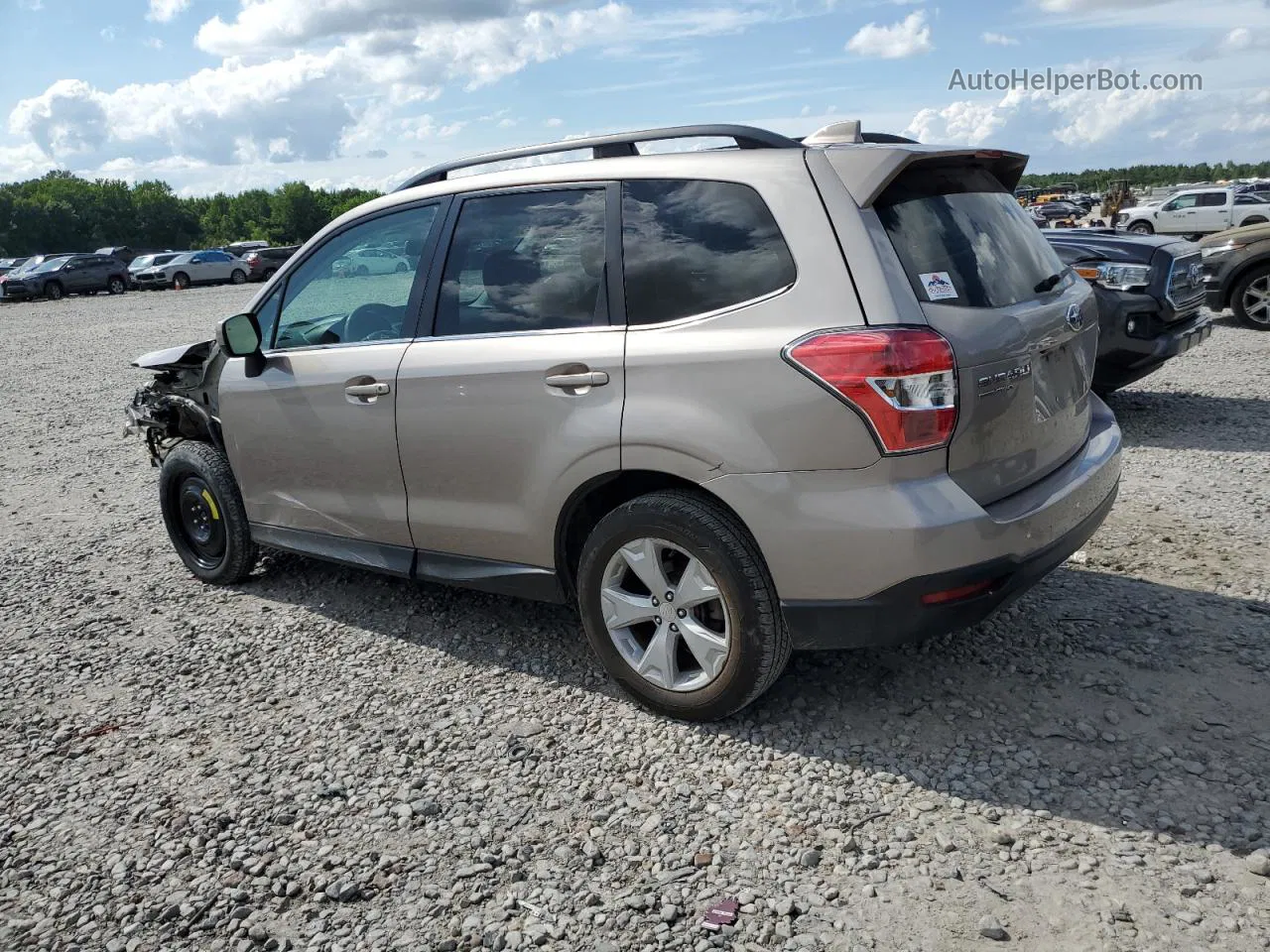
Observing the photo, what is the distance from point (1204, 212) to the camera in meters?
31.9

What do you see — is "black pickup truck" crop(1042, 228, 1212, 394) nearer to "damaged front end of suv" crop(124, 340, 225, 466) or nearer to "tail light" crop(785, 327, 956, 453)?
"tail light" crop(785, 327, 956, 453)

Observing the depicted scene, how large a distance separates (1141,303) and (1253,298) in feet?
18.5

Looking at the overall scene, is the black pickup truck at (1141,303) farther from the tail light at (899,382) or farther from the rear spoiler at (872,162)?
the tail light at (899,382)

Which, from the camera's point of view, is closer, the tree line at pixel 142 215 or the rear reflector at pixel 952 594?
the rear reflector at pixel 952 594

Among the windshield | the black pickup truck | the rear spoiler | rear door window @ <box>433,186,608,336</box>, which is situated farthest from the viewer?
the windshield

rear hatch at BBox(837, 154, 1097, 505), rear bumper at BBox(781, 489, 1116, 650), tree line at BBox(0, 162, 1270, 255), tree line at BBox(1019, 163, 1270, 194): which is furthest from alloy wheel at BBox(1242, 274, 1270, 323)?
tree line at BBox(1019, 163, 1270, 194)

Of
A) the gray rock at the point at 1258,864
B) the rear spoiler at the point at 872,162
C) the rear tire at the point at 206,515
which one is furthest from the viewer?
the rear tire at the point at 206,515

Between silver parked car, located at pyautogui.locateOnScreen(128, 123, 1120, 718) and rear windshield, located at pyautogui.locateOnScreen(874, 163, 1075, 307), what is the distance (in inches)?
0.5

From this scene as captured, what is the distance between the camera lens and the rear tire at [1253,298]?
11781mm

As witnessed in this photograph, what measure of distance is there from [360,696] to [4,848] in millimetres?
1268

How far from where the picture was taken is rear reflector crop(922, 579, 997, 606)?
3135mm

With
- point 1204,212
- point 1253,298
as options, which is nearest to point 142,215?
point 1204,212

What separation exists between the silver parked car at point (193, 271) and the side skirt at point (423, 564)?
3985 cm

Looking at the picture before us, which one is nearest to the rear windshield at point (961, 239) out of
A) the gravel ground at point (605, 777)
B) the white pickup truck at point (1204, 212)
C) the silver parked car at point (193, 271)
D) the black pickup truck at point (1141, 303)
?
the gravel ground at point (605, 777)
